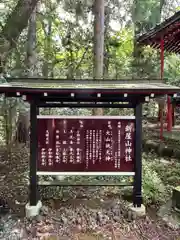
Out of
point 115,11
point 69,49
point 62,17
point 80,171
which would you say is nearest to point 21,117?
point 69,49

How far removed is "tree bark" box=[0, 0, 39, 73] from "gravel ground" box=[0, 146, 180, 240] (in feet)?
11.5

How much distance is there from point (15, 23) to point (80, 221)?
185 inches

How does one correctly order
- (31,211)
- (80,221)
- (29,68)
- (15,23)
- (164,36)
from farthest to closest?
(164,36) → (29,68) → (15,23) → (31,211) → (80,221)

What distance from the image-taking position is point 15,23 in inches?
224

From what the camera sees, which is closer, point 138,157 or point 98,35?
point 138,157

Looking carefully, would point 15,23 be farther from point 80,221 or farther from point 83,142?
point 80,221

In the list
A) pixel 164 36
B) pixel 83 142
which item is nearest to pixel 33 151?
pixel 83 142

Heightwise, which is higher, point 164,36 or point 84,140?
point 164,36

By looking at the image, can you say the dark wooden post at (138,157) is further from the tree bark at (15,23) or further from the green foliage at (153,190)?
the tree bark at (15,23)

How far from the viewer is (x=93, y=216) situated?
4.43 meters

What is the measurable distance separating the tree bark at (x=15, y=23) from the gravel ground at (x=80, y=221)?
138 inches

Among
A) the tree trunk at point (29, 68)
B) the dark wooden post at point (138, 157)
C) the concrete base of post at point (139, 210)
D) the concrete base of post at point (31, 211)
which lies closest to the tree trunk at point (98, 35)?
the tree trunk at point (29, 68)

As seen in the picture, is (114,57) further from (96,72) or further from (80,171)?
(80,171)

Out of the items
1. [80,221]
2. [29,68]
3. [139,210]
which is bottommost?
[80,221]
